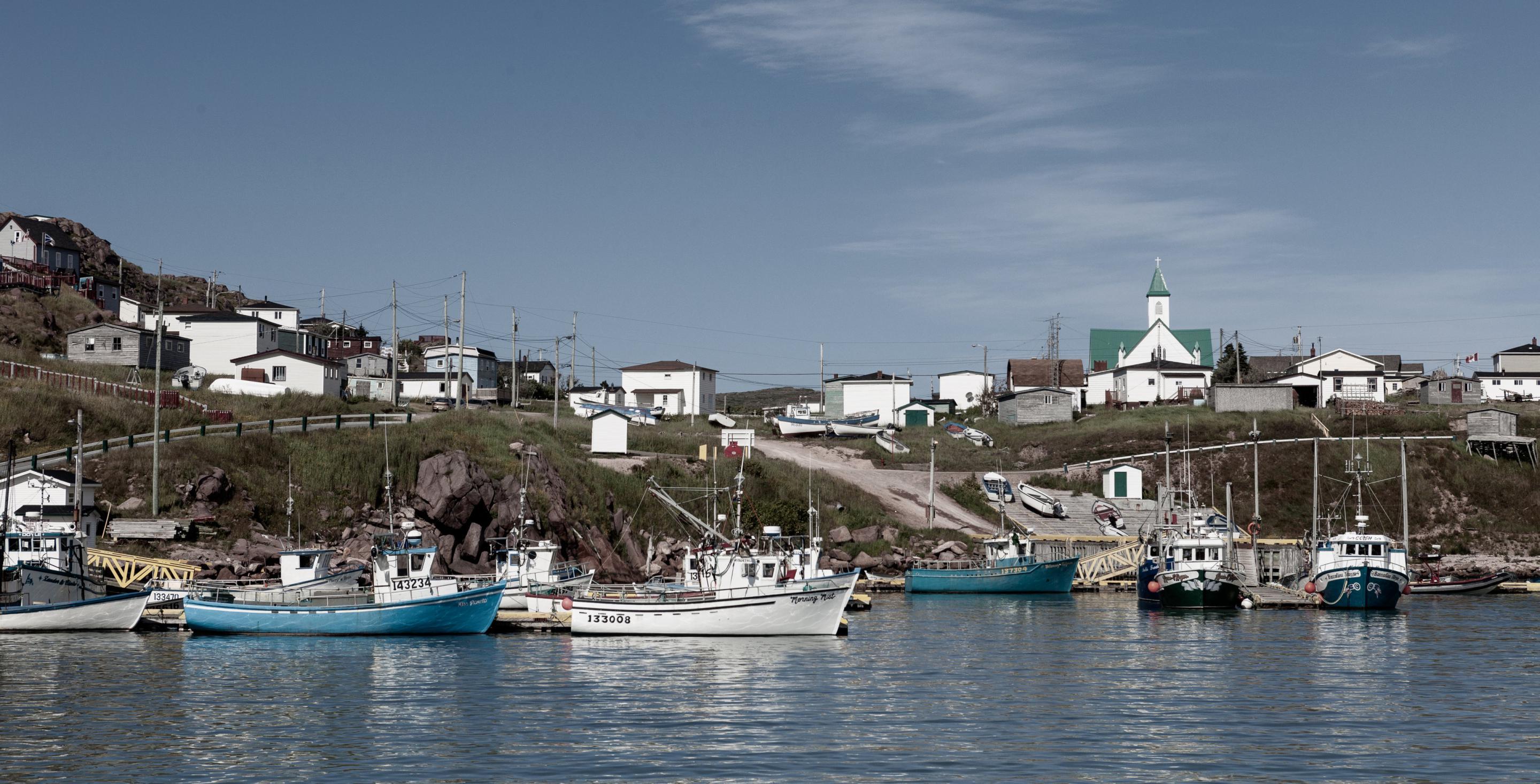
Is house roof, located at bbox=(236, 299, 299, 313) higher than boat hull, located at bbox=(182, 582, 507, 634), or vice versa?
house roof, located at bbox=(236, 299, 299, 313)

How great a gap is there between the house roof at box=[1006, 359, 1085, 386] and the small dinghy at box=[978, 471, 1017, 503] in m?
42.8

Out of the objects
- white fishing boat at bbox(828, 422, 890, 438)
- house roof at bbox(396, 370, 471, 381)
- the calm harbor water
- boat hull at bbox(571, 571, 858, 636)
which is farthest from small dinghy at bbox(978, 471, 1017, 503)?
house roof at bbox(396, 370, 471, 381)

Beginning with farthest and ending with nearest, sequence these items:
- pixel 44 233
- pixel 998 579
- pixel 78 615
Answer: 1. pixel 44 233
2. pixel 998 579
3. pixel 78 615

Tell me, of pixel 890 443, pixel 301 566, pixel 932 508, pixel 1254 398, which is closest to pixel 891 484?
pixel 932 508

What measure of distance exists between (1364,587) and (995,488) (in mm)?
33694

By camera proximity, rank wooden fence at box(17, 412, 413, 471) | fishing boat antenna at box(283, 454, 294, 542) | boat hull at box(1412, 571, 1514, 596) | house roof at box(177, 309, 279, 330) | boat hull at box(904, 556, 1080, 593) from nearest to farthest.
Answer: fishing boat antenna at box(283, 454, 294, 542) → wooden fence at box(17, 412, 413, 471) → boat hull at box(1412, 571, 1514, 596) → boat hull at box(904, 556, 1080, 593) → house roof at box(177, 309, 279, 330)

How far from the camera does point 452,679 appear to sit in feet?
133

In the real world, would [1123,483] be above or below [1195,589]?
above

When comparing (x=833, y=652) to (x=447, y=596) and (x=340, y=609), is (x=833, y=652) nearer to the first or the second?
(x=447, y=596)

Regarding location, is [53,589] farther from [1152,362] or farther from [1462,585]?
[1152,362]

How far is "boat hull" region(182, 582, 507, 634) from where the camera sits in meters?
53.0

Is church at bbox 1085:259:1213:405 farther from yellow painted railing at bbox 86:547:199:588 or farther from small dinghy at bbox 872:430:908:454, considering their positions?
yellow painted railing at bbox 86:547:199:588

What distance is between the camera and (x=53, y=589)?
55219mm

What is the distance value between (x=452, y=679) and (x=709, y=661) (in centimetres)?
869
